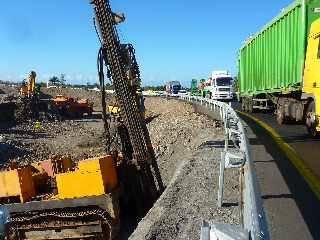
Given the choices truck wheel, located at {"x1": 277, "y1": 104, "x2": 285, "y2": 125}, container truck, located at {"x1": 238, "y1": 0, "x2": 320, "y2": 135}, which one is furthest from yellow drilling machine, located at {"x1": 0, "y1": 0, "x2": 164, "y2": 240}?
truck wheel, located at {"x1": 277, "y1": 104, "x2": 285, "y2": 125}

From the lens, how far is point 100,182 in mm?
12203

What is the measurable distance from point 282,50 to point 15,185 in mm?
13357

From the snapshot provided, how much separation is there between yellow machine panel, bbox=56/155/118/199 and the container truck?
22.5 feet

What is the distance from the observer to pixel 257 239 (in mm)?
4215

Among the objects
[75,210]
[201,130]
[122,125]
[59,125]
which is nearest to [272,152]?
[122,125]

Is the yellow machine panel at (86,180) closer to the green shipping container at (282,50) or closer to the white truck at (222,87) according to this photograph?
the green shipping container at (282,50)

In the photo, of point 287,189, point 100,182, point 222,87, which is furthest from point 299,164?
point 222,87

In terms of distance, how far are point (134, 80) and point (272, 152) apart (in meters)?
4.19

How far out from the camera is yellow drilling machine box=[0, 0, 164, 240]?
40.3 ft

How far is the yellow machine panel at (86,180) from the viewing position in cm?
1223

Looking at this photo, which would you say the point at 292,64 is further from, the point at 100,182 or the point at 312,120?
the point at 100,182

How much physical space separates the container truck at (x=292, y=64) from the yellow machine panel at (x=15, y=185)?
8.34m

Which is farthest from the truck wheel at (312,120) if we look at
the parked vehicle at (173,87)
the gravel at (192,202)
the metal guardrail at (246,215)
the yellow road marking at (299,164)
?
the parked vehicle at (173,87)

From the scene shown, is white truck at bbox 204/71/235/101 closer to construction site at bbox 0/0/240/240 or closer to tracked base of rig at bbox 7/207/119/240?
construction site at bbox 0/0/240/240
